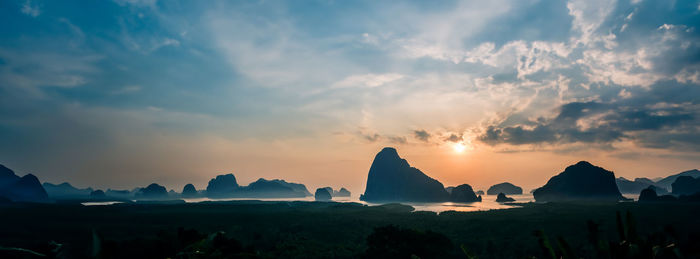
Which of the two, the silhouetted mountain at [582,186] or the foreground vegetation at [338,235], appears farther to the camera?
the silhouetted mountain at [582,186]

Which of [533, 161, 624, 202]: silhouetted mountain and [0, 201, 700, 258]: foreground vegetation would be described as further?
[533, 161, 624, 202]: silhouetted mountain

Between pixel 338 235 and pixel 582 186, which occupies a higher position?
pixel 582 186

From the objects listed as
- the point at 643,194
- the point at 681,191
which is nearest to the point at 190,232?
the point at 643,194

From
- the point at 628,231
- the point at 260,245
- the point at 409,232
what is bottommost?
the point at 260,245

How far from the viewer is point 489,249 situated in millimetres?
46812

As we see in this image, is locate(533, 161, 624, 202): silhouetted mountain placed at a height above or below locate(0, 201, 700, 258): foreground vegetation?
above

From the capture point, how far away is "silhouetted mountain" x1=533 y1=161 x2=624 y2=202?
171500mm

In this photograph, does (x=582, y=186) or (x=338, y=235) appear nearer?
(x=338, y=235)

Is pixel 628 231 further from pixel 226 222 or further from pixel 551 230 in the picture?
pixel 226 222

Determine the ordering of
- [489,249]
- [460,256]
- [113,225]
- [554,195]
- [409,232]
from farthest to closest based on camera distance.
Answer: [554,195]
[113,225]
[489,249]
[460,256]
[409,232]

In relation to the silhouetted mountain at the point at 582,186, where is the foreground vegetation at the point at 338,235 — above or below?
below

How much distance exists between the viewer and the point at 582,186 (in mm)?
177750

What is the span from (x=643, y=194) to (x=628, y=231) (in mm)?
162921

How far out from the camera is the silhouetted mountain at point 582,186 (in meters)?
172
